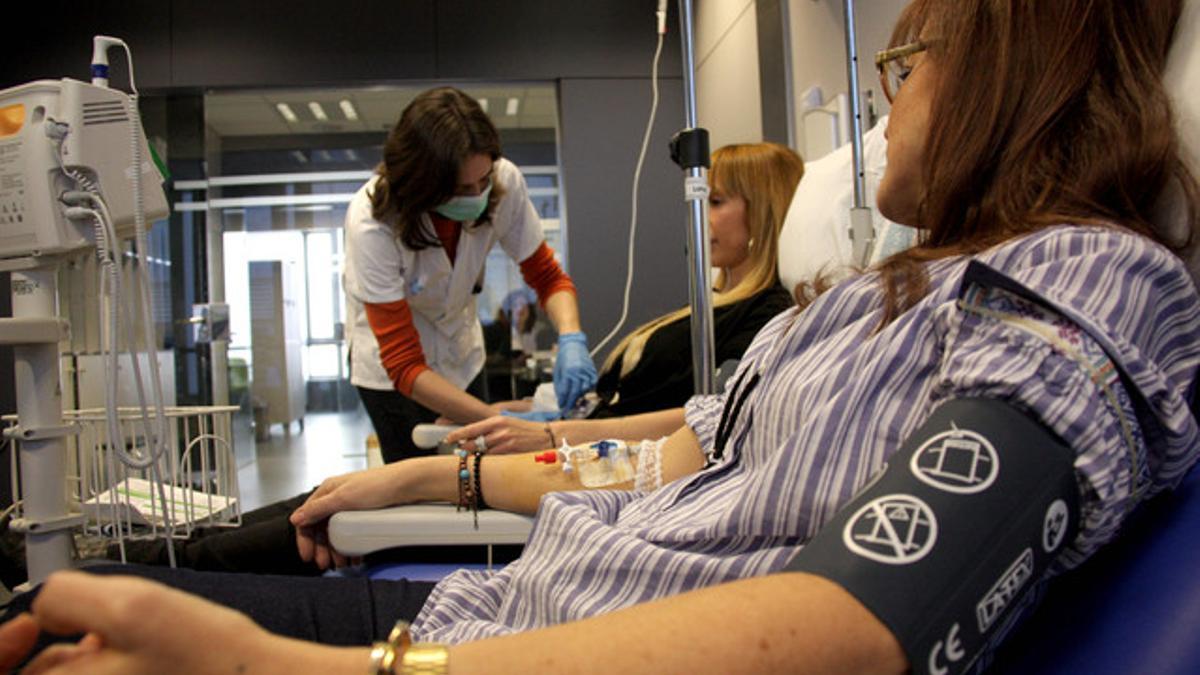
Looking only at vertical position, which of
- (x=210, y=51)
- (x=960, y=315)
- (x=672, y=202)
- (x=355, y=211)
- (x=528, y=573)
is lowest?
(x=528, y=573)

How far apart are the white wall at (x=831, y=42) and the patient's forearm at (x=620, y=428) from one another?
942 mm

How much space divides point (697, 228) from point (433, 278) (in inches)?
40.0

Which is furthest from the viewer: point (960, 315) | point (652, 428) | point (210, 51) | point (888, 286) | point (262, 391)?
point (262, 391)

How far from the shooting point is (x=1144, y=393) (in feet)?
1.74

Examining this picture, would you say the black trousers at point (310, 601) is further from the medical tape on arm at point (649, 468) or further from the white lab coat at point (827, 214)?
the white lab coat at point (827, 214)

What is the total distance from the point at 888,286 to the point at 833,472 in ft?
0.60

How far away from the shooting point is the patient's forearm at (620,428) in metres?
1.57

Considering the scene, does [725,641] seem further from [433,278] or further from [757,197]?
[433,278]

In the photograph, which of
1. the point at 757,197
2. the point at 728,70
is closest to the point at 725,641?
the point at 757,197

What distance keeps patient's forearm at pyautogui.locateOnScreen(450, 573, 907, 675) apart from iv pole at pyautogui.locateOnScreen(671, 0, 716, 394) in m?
0.95

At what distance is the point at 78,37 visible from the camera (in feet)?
13.6

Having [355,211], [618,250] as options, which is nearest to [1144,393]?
[355,211]

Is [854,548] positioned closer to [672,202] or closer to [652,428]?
[652,428]

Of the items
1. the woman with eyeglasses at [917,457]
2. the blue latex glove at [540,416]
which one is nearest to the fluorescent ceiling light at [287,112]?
the blue latex glove at [540,416]
